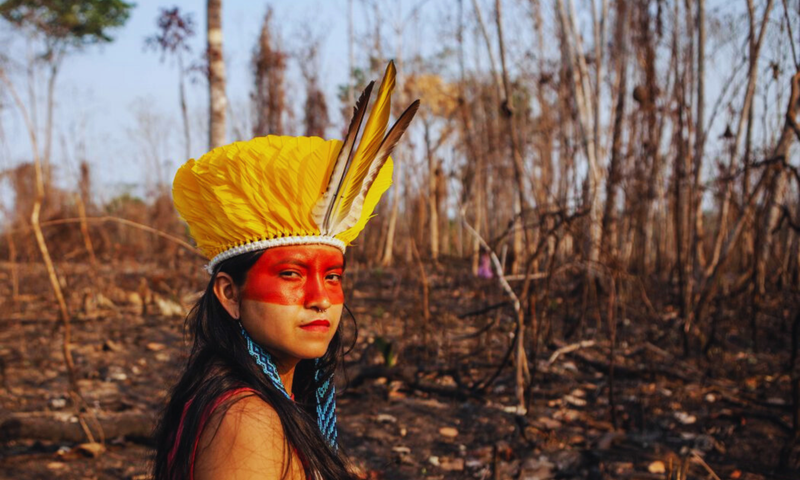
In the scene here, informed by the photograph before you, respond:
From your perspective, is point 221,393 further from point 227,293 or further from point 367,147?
point 367,147

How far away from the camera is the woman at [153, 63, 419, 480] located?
1.56 metres

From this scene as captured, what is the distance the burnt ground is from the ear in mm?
1222

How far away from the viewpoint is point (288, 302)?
1.63 meters

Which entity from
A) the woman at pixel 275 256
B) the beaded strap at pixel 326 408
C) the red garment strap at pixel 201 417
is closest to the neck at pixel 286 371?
the woman at pixel 275 256

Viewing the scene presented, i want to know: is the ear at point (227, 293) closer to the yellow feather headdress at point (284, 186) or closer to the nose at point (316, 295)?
the yellow feather headdress at point (284, 186)

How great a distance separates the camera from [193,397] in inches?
59.2

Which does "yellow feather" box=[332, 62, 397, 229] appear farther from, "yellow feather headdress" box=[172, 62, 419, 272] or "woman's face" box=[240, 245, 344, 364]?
"woman's face" box=[240, 245, 344, 364]

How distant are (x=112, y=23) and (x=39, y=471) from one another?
19460 millimetres

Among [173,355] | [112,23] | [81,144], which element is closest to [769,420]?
[173,355]

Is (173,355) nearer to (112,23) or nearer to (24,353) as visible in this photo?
(24,353)

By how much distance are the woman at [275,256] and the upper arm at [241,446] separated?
46mm

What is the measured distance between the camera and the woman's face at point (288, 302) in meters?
1.63

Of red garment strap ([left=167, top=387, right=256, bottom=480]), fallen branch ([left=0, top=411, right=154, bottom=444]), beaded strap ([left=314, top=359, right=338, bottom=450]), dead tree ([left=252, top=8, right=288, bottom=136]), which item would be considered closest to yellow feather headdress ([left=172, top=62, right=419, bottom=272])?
red garment strap ([left=167, top=387, right=256, bottom=480])

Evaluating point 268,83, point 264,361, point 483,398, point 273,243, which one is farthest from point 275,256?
point 268,83
